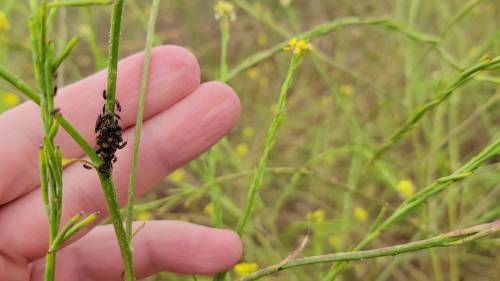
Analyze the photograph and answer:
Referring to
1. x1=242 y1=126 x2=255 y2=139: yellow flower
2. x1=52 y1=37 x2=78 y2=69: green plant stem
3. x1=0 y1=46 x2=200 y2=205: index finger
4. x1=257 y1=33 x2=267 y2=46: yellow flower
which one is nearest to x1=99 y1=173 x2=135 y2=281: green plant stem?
x1=52 y1=37 x2=78 y2=69: green plant stem

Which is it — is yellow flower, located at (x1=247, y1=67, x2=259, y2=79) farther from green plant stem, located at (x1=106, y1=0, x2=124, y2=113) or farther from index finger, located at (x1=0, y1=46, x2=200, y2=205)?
green plant stem, located at (x1=106, y1=0, x2=124, y2=113)

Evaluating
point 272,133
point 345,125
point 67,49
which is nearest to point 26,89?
point 67,49

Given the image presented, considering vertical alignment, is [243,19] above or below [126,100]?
above

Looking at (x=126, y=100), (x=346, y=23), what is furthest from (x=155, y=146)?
(x=346, y=23)

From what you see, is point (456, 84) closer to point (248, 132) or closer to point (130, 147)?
point (130, 147)

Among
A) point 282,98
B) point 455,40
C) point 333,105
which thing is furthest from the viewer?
point 455,40

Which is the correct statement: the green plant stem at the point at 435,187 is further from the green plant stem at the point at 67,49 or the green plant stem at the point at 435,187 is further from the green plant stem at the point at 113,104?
the green plant stem at the point at 67,49

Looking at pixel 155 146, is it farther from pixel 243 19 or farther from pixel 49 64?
pixel 243 19
